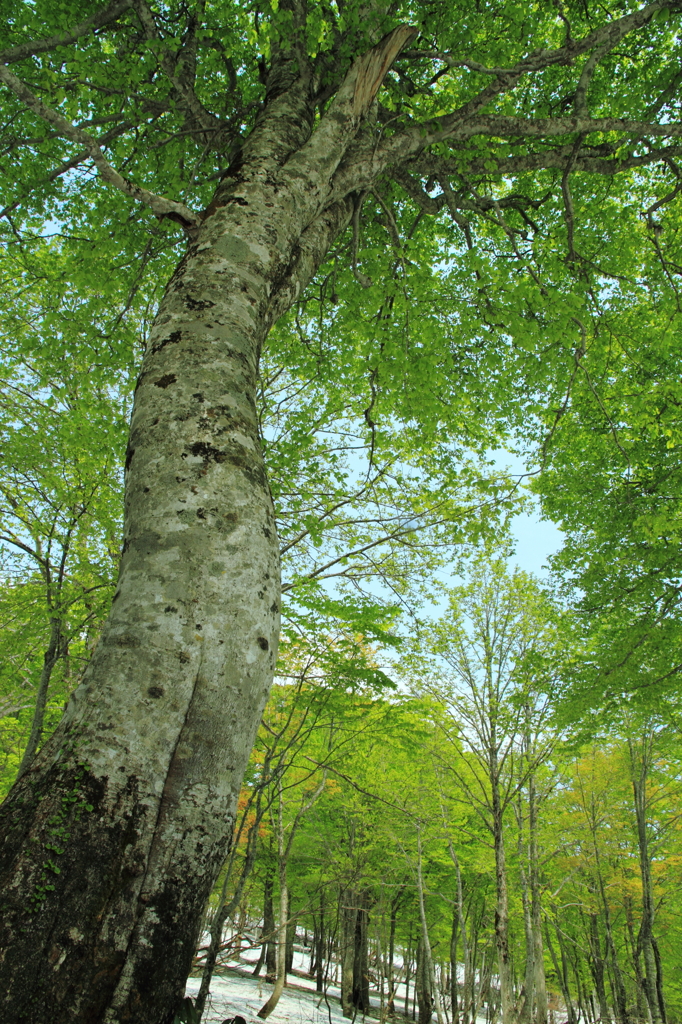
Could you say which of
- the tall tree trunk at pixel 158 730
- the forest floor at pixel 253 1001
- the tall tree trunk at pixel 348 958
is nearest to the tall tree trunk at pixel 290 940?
the forest floor at pixel 253 1001

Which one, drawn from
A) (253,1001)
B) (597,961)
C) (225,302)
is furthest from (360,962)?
(225,302)

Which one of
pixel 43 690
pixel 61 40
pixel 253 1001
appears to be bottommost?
pixel 253 1001

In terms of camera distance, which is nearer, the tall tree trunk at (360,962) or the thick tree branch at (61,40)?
the thick tree branch at (61,40)

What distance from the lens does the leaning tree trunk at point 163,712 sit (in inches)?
42.4

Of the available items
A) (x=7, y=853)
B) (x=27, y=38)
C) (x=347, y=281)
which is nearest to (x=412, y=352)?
(x=347, y=281)

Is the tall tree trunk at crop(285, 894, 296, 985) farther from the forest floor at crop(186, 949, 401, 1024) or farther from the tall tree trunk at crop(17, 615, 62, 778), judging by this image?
the tall tree trunk at crop(17, 615, 62, 778)

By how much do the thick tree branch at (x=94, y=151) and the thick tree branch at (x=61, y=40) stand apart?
59 cm

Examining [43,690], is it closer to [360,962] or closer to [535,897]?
[535,897]

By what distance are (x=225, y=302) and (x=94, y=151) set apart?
0.94 metres

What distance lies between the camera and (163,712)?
138 cm

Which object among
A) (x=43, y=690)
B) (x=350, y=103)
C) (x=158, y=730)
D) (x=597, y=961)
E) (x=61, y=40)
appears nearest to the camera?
(x=158, y=730)

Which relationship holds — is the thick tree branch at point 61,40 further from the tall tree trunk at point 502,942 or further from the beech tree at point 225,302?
the tall tree trunk at point 502,942

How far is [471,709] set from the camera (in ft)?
35.8

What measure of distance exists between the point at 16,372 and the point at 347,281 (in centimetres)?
780
